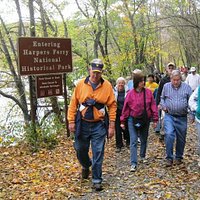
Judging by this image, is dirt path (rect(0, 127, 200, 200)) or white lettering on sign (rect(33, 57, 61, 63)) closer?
dirt path (rect(0, 127, 200, 200))

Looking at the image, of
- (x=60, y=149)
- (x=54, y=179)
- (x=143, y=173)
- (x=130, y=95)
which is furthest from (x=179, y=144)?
(x=60, y=149)

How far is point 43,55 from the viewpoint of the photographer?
909 centimetres

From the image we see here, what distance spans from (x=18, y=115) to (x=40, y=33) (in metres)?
4.75

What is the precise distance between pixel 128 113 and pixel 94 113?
52.3 inches

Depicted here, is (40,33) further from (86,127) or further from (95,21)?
(86,127)

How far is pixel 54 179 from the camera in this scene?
648 cm

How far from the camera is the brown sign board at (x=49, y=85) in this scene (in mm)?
9203

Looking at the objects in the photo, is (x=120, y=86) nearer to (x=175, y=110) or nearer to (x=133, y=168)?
(x=175, y=110)

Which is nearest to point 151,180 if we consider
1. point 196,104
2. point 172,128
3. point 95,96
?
point 172,128

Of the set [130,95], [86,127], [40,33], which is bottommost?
[86,127]

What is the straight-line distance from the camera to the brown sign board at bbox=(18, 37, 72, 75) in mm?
8625

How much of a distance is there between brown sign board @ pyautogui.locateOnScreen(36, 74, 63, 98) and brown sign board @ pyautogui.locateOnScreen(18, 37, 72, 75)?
0.19 m

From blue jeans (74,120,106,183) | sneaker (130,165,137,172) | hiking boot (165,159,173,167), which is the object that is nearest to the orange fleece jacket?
blue jeans (74,120,106,183)

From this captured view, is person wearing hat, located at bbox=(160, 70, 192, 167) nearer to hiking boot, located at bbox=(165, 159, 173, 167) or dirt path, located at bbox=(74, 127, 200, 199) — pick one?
hiking boot, located at bbox=(165, 159, 173, 167)
